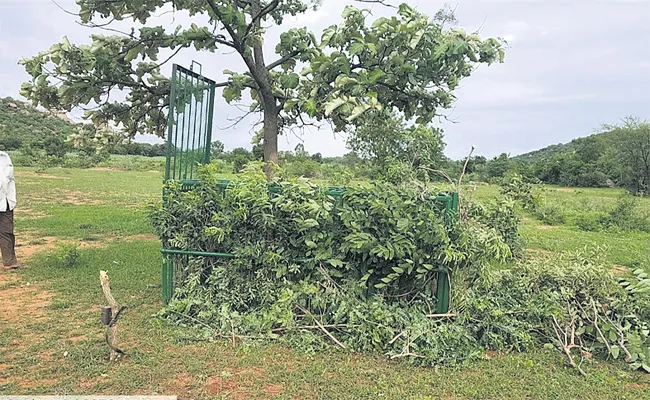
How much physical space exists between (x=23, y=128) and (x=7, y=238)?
47712 millimetres

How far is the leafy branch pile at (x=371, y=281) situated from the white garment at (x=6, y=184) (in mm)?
3064

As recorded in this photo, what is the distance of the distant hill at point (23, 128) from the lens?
41.8 metres

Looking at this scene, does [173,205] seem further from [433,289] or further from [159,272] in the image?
[433,289]

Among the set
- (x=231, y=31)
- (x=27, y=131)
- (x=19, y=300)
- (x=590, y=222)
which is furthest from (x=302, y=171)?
(x=27, y=131)

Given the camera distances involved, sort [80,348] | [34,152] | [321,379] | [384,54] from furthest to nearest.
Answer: [34,152] → [384,54] → [80,348] → [321,379]

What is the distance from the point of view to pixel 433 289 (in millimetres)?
4930

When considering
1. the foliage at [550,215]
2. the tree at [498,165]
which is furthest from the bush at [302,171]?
the tree at [498,165]

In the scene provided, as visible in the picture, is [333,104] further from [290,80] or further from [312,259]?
[312,259]

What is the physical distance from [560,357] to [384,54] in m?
3.65

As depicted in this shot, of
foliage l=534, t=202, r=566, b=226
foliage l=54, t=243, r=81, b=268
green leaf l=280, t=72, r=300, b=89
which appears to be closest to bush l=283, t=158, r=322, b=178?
green leaf l=280, t=72, r=300, b=89

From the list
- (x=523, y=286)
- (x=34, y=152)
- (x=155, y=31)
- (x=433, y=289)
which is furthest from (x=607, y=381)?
(x=34, y=152)

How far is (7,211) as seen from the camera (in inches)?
279

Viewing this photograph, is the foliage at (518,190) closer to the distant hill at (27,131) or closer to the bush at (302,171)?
the bush at (302,171)

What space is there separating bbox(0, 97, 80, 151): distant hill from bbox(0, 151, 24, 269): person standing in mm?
34927
